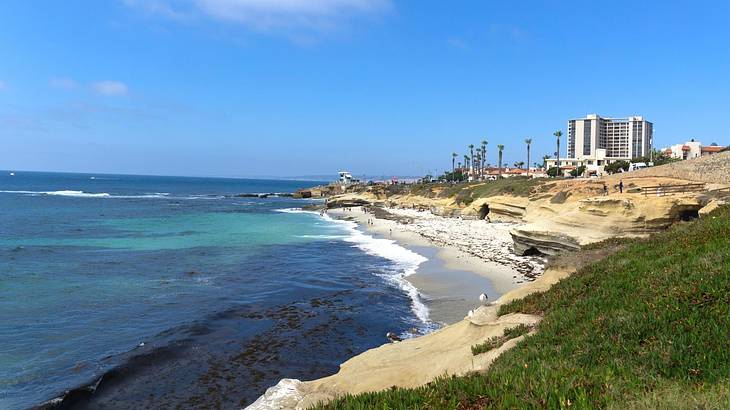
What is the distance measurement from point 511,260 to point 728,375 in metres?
24.9

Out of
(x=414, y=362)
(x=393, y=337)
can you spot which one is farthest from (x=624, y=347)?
(x=393, y=337)

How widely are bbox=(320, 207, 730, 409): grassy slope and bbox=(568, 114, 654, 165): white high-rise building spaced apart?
172899mm

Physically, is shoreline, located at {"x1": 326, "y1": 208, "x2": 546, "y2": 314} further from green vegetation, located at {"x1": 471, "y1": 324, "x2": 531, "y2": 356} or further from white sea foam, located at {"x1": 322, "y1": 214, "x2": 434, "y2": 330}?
green vegetation, located at {"x1": 471, "y1": 324, "x2": 531, "y2": 356}

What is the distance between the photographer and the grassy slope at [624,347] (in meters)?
4.68

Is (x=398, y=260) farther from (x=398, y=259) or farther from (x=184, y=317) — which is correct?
(x=184, y=317)

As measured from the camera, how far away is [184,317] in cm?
1844

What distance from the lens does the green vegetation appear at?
871cm

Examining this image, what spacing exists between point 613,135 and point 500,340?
187 m

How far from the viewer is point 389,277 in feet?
87.2

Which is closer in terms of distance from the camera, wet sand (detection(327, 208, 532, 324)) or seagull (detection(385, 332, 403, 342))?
seagull (detection(385, 332, 403, 342))

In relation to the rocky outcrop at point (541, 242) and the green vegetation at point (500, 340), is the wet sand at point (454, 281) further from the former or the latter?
the green vegetation at point (500, 340)

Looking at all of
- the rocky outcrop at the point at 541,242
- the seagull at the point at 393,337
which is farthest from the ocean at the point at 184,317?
the rocky outcrop at the point at 541,242

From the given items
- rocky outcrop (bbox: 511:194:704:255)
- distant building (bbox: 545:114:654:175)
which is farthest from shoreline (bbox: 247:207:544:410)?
distant building (bbox: 545:114:654:175)

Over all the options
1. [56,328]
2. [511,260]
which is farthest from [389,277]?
[56,328]
